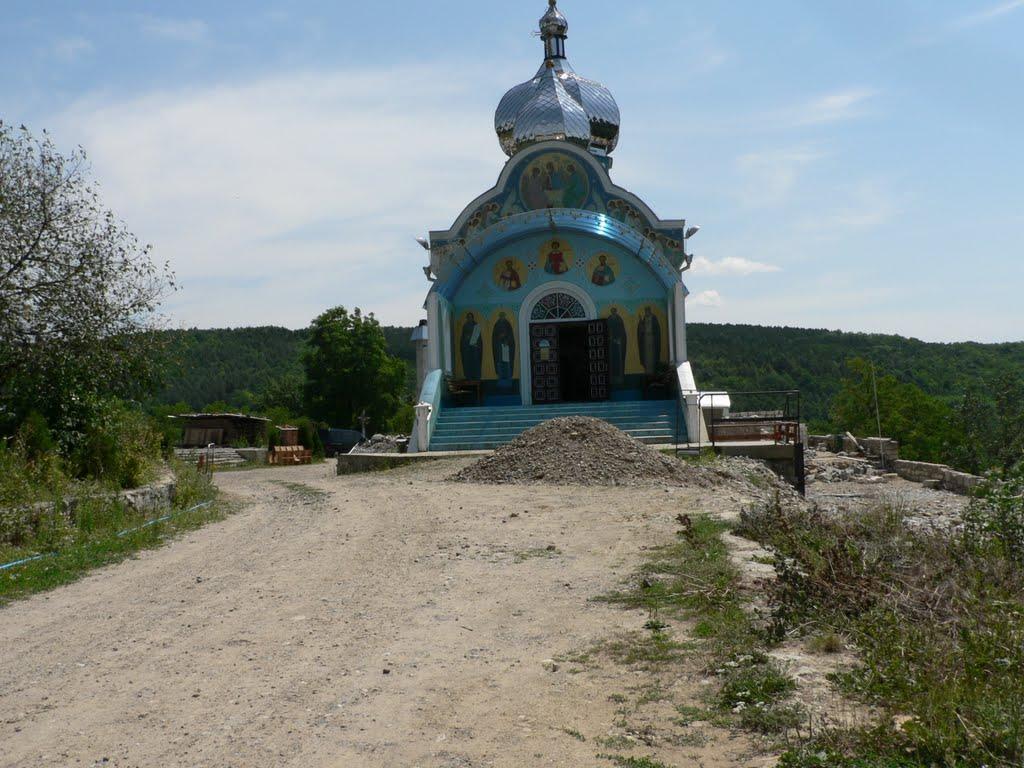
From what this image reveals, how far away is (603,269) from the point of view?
24.3m

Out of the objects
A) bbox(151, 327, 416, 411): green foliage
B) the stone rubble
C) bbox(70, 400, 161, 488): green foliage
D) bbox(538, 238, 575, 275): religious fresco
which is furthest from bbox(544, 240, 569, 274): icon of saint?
bbox(151, 327, 416, 411): green foliage

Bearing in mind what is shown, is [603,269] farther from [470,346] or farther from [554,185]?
[470,346]

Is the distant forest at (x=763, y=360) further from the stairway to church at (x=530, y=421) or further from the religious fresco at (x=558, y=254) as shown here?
the stairway to church at (x=530, y=421)

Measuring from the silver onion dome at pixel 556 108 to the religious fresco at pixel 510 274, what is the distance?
168 inches

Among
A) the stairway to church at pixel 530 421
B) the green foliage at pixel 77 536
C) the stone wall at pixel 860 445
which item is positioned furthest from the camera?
the stone wall at pixel 860 445

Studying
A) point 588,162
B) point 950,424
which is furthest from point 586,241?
point 950,424

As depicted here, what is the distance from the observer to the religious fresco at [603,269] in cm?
2430

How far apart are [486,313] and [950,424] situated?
18421 mm

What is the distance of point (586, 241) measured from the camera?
24.3 meters

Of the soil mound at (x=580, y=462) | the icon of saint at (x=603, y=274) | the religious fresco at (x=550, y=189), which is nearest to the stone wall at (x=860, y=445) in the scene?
the religious fresco at (x=550, y=189)

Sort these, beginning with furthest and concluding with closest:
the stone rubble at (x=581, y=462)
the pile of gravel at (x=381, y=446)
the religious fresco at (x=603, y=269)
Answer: the pile of gravel at (x=381, y=446), the religious fresco at (x=603, y=269), the stone rubble at (x=581, y=462)

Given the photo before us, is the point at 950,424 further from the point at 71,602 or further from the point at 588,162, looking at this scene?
the point at 71,602

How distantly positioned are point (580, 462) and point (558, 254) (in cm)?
1020

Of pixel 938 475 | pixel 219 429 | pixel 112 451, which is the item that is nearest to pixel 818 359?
pixel 219 429
